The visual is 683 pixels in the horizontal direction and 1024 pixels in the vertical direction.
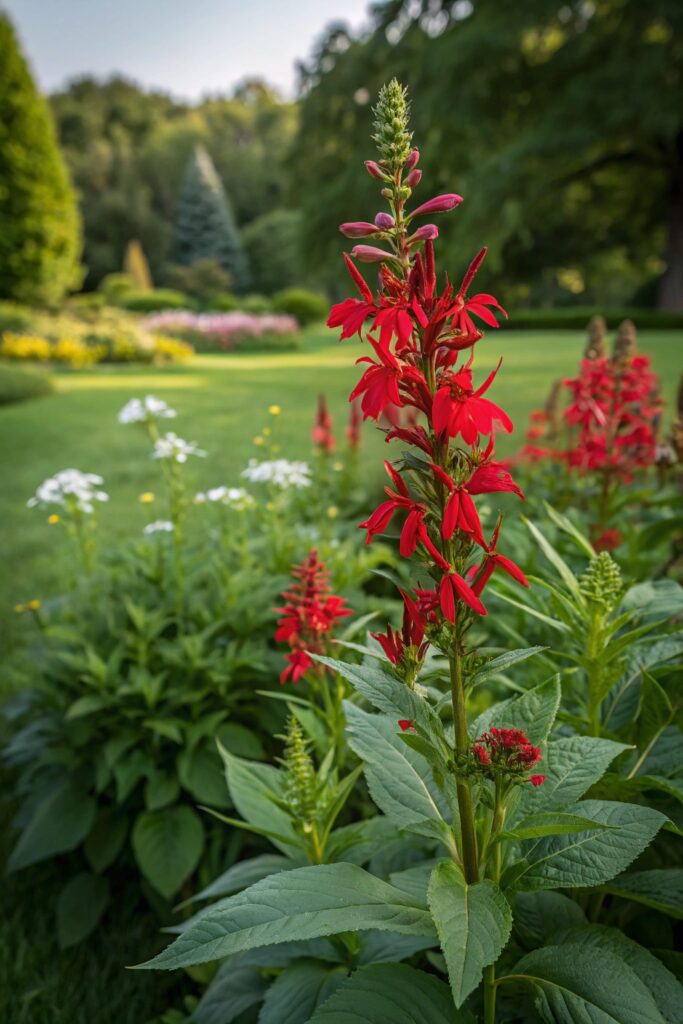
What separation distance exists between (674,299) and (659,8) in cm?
657

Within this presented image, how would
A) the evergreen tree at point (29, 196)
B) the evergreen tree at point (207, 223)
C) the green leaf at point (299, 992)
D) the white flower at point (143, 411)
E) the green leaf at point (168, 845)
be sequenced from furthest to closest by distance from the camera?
1. the evergreen tree at point (207, 223)
2. the evergreen tree at point (29, 196)
3. the white flower at point (143, 411)
4. the green leaf at point (168, 845)
5. the green leaf at point (299, 992)

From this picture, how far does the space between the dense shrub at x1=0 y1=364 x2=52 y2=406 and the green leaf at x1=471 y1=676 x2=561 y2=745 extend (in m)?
9.62

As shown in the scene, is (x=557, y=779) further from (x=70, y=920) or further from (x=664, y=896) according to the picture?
(x=70, y=920)

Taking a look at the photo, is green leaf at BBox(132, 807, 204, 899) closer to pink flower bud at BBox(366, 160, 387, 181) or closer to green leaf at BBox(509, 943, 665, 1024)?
green leaf at BBox(509, 943, 665, 1024)

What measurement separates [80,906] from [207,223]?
36.9m

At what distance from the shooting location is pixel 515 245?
21000 millimetres

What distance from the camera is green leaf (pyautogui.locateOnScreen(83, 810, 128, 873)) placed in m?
1.98

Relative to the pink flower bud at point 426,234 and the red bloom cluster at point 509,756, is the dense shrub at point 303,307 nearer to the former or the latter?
the pink flower bud at point 426,234

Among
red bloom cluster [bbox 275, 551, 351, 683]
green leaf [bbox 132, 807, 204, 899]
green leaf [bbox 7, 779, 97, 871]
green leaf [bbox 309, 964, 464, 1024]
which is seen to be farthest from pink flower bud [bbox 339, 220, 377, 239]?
green leaf [bbox 7, 779, 97, 871]

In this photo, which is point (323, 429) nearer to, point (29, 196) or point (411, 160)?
point (411, 160)

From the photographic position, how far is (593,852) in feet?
3.37

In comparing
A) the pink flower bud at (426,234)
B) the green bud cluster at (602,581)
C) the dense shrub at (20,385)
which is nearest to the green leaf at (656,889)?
the green bud cluster at (602,581)

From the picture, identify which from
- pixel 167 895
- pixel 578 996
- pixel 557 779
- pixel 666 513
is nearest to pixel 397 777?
pixel 557 779

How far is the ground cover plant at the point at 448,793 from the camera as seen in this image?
0.87 metres
